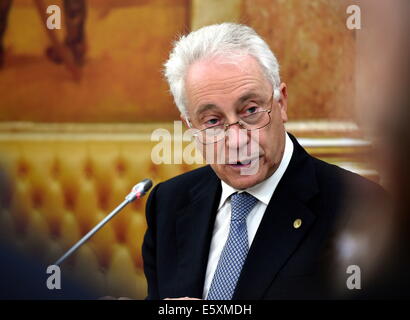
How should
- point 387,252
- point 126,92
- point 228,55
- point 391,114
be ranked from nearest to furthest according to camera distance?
point 228,55 < point 387,252 < point 391,114 < point 126,92

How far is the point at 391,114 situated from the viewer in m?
1.87

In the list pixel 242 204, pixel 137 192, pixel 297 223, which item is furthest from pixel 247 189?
pixel 137 192

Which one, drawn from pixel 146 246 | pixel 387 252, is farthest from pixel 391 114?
pixel 146 246

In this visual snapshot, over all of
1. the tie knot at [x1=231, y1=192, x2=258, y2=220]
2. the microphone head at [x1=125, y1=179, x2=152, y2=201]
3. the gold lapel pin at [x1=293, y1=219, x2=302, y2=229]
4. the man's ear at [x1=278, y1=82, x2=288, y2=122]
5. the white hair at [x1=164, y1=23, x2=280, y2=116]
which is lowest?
the gold lapel pin at [x1=293, y1=219, x2=302, y2=229]

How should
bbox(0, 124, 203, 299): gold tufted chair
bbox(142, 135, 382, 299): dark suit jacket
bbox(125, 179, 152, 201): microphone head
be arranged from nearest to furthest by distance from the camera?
1. bbox(142, 135, 382, 299): dark suit jacket
2. bbox(125, 179, 152, 201): microphone head
3. bbox(0, 124, 203, 299): gold tufted chair

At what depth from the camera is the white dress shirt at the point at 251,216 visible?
139 centimetres

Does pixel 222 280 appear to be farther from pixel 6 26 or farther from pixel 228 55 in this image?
pixel 6 26

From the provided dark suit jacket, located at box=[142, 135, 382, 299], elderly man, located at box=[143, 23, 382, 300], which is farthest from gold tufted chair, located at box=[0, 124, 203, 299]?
elderly man, located at box=[143, 23, 382, 300]

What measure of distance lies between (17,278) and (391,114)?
1435 millimetres

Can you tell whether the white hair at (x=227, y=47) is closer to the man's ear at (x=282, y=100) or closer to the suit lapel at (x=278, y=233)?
the man's ear at (x=282, y=100)

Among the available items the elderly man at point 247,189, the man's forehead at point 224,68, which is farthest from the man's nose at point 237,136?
the man's forehead at point 224,68

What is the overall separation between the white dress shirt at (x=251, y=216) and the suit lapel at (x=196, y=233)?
1 cm

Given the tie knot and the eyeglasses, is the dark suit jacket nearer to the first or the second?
the tie knot

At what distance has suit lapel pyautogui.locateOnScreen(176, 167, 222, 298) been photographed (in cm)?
138
